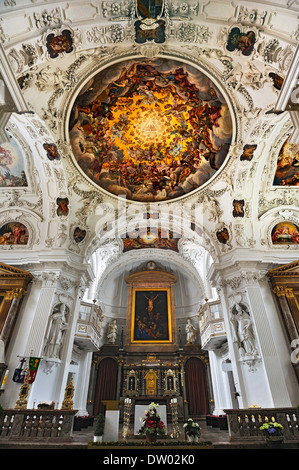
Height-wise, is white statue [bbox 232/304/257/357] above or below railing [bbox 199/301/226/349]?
below

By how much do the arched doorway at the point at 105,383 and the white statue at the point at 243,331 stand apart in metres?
10.3

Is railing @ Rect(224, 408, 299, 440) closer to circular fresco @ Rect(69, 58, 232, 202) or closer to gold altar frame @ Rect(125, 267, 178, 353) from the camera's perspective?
circular fresco @ Rect(69, 58, 232, 202)

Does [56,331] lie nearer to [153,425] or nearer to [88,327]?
[88,327]

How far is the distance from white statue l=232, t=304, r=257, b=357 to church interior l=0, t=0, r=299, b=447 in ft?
0.16

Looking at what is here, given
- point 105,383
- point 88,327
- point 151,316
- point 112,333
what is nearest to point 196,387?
point 151,316

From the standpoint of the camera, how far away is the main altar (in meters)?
17.0

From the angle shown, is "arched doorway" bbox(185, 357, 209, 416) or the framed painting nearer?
"arched doorway" bbox(185, 357, 209, 416)

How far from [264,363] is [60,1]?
13076mm

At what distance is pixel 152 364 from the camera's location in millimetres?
17953

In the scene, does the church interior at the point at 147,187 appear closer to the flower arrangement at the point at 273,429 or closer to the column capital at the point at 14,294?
the column capital at the point at 14,294

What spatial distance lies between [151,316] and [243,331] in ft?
33.5

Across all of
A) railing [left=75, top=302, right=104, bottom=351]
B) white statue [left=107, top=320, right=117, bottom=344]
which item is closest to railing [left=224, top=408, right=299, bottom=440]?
railing [left=75, top=302, right=104, bottom=351]

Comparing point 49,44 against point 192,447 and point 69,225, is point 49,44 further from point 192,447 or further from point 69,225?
point 192,447

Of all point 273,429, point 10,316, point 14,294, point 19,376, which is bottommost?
point 273,429
